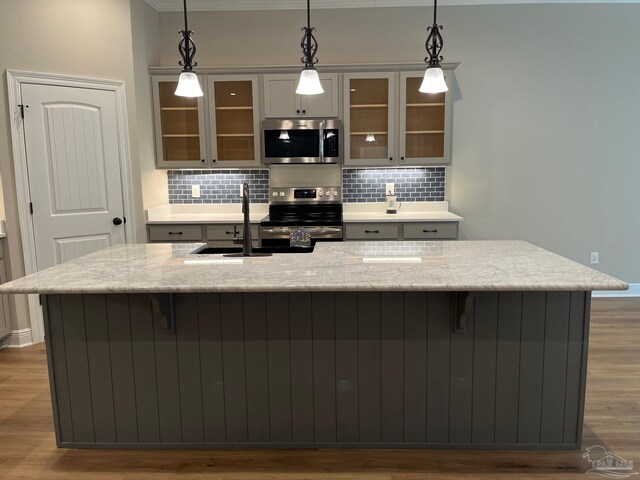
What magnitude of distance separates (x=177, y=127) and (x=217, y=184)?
0.66m

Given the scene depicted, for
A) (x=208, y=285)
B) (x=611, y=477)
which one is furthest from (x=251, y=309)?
(x=611, y=477)

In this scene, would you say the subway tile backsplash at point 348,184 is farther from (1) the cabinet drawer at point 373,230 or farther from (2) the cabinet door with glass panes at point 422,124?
(1) the cabinet drawer at point 373,230

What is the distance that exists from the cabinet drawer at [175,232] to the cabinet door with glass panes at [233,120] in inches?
24.6

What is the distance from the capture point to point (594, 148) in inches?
179

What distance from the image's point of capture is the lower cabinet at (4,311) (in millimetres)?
3522

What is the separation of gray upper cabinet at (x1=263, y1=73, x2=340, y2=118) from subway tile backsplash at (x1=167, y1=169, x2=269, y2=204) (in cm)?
71

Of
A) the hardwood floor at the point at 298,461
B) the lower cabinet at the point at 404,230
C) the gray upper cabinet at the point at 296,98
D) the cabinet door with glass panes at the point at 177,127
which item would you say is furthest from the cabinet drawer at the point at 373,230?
the hardwood floor at the point at 298,461

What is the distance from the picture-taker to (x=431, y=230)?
4.14m

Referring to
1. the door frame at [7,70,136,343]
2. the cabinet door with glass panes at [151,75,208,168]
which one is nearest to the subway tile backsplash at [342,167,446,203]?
the cabinet door with glass panes at [151,75,208,168]

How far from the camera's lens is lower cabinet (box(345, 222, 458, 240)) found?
414cm

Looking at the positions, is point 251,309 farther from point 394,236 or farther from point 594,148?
point 594,148

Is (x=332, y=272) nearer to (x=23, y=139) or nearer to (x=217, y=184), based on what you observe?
(x=23, y=139)
